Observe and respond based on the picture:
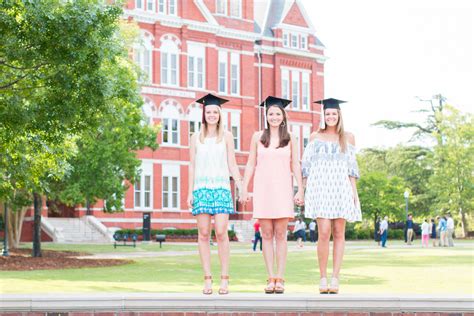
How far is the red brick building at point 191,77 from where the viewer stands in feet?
177

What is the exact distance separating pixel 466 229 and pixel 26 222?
3536 centimetres

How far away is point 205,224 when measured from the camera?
1041cm

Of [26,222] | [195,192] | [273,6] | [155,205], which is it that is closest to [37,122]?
[195,192]

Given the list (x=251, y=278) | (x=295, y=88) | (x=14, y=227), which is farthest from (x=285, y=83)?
(x=251, y=278)

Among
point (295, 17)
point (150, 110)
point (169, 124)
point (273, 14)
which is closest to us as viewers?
point (150, 110)

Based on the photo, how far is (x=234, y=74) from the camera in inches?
2328

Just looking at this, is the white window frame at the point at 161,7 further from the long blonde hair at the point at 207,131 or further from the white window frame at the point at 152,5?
the long blonde hair at the point at 207,131

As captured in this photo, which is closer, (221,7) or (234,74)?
(221,7)

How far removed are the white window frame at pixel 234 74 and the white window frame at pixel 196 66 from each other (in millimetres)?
2662

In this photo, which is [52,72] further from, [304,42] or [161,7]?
[304,42]

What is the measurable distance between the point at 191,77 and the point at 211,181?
153ft

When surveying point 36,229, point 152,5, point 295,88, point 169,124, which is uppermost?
point 152,5

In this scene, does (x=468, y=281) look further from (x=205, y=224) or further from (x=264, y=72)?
(x=264, y=72)

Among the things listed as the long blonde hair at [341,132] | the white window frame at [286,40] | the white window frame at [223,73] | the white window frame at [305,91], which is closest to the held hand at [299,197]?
the long blonde hair at [341,132]
